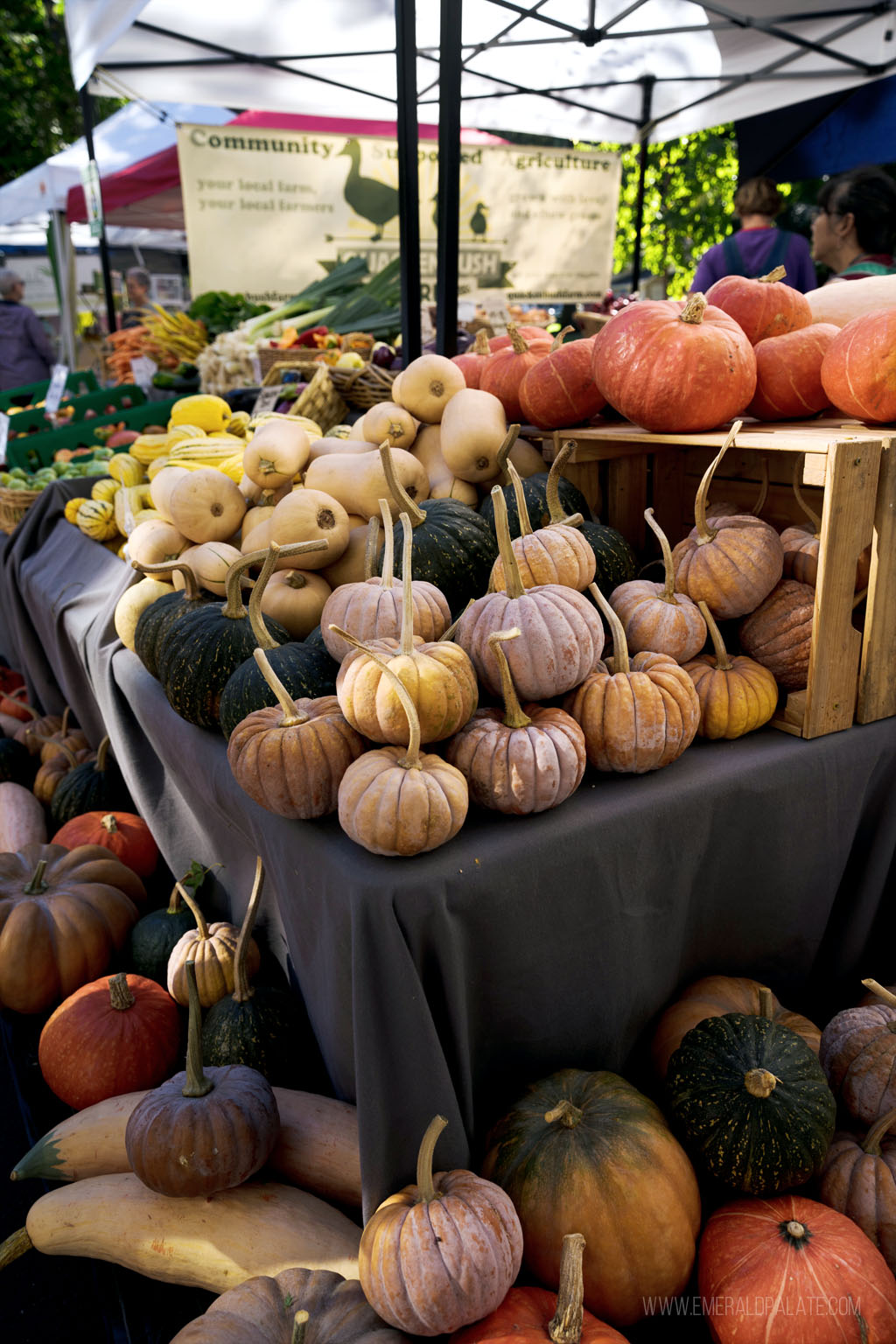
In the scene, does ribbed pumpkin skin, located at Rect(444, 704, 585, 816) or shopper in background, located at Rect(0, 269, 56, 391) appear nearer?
ribbed pumpkin skin, located at Rect(444, 704, 585, 816)

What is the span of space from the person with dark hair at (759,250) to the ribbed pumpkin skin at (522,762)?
12.3ft

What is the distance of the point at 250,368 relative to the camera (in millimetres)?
5223

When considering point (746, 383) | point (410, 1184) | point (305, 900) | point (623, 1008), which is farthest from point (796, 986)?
point (746, 383)

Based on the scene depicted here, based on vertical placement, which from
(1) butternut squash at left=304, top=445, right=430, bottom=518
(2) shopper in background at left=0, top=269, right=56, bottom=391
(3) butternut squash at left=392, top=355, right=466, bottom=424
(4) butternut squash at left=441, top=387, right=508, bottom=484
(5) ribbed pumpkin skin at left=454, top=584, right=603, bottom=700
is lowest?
(5) ribbed pumpkin skin at left=454, top=584, right=603, bottom=700

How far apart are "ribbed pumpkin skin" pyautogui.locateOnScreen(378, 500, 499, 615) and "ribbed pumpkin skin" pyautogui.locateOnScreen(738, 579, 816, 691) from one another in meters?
0.59

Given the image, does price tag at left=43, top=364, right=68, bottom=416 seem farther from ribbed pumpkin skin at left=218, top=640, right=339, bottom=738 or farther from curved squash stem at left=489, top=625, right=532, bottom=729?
curved squash stem at left=489, top=625, right=532, bottom=729

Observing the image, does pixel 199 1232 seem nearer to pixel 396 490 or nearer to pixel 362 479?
pixel 396 490

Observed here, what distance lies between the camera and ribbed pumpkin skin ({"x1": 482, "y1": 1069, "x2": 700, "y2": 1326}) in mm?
1266

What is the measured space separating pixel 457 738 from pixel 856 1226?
3.15ft

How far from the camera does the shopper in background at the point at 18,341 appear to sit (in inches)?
345

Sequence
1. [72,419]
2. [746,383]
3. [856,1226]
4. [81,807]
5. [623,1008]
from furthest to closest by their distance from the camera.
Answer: [72,419] → [81,807] → [746,383] → [623,1008] → [856,1226]

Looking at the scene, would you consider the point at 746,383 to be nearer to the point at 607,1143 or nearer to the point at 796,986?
the point at 796,986

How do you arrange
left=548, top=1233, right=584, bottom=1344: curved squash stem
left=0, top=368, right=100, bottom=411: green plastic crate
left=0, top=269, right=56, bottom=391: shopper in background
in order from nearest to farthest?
left=548, top=1233, right=584, bottom=1344: curved squash stem, left=0, top=368, right=100, bottom=411: green plastic crate, left=0, top=269, right=56, bottom=391: shopper in background

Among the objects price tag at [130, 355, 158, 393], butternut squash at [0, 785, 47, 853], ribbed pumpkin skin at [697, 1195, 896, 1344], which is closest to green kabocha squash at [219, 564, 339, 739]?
ribbed pumpkin skin at [697, 1195, 896, 1344]
